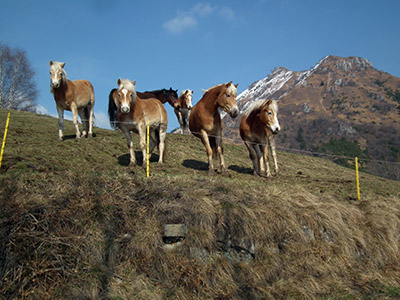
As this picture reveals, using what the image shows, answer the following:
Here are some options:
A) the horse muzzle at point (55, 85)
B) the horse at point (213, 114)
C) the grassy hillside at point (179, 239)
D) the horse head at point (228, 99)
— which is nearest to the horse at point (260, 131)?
Result: the horse at point (213, 114)

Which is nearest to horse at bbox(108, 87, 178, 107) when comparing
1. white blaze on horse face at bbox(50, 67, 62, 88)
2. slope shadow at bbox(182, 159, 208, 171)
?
slope shadow at bbox(182, 159, 208, 171)

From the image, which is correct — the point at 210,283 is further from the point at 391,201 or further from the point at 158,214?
the point at 391,201

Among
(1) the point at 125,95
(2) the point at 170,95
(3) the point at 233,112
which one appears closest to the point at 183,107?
(2) the point at 170,95

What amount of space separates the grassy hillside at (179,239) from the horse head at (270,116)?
2.95m

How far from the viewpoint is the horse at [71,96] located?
10793 mm

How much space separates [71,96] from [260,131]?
707 cm

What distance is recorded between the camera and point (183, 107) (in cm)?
1784

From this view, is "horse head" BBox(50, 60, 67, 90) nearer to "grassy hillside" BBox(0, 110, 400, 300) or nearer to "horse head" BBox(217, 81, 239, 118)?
"grassy hillside" BBox(0, 110, 400, 300)

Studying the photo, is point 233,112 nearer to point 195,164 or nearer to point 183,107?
point 195,164

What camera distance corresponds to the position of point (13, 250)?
413 cm

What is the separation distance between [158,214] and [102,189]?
1141 millimetres

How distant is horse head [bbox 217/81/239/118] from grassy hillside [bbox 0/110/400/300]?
2.59 meters

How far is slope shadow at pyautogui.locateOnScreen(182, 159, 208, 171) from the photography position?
10859 mm

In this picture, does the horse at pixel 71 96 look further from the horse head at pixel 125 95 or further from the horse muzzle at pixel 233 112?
the horse muzzle at pixel 233 112
